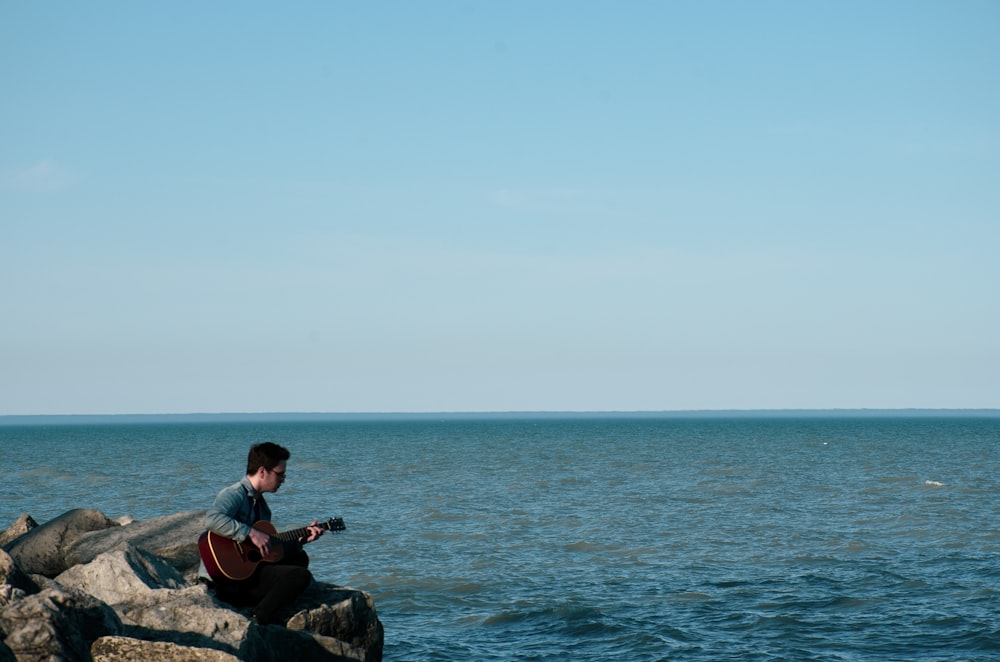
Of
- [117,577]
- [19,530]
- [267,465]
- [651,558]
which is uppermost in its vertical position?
[267,465]

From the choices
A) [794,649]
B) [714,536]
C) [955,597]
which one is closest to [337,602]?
[794,649]

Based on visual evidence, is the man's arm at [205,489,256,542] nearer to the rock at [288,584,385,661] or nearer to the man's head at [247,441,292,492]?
the man's head at [247,441,292,492]

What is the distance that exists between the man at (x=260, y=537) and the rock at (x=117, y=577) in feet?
3.42

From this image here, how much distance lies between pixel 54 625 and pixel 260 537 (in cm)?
205

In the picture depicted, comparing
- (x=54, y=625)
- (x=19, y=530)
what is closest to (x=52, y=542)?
(x=19, y=530)

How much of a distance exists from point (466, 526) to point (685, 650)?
14878 millimetres

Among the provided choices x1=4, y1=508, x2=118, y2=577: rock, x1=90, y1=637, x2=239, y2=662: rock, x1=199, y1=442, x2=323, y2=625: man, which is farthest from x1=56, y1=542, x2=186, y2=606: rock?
x1=4, y1=508, x2=118, y2=577: rock

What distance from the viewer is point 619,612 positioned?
16.8 m

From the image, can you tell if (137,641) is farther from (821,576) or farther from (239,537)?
(821,576)

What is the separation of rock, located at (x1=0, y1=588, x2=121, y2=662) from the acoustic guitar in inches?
53.0

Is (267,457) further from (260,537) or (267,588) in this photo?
(267,588)

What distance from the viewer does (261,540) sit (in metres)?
10.1

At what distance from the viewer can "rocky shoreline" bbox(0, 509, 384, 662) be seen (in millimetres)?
8641

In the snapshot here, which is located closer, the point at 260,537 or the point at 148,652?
the point at 148,652
